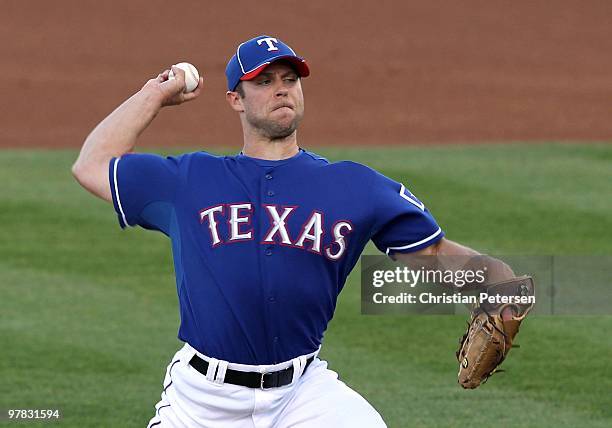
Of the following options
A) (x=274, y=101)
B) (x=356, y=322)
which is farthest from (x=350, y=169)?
(x=356, y=322)

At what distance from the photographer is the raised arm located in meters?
4.60

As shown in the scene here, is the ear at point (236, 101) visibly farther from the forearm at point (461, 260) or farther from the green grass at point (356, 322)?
the green grass at point (356, 322)

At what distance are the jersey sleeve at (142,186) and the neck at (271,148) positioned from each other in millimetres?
282

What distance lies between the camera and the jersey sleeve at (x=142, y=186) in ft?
15.0

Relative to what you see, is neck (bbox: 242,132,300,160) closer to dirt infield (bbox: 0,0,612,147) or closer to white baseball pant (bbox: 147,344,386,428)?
white baseball pant (bbox: 147,344,386,428)

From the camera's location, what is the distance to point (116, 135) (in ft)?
15.3

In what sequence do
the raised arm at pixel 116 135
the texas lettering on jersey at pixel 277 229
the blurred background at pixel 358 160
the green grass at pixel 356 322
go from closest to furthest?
the texas lettering on jersey at pixel 277 229 < the raised arm at pixel 116 135 < the green grass at pixel 356 322 < the blurred background at pixel 358 160

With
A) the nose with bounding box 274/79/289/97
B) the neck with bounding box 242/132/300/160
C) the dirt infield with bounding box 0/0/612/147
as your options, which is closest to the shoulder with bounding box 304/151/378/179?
the neck with bounding box 242/132/300/160

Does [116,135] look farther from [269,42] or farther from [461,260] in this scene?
[461,260]

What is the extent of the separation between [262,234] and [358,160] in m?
9.69

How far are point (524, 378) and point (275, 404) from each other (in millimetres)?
3395

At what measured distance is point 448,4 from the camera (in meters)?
22.4

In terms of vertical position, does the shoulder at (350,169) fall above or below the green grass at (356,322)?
Result: above

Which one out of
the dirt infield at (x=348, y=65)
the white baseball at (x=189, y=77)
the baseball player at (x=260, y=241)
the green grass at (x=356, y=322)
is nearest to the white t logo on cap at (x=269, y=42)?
the baseball player at (x=260, y=241)
